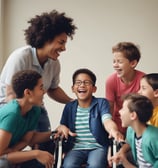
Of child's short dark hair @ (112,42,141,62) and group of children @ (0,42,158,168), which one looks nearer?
group of children @ (0,42,158,168)

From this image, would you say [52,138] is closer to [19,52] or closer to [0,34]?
[19,52]

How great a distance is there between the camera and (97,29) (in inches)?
136

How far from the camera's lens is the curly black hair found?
95.5 inches

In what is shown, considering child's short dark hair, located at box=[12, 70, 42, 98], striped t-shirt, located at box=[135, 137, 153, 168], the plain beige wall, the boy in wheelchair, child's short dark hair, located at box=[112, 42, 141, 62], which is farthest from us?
the plain beige wall

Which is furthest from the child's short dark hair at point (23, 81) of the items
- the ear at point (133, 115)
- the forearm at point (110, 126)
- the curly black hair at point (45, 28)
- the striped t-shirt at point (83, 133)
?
the ear at point (133, 115)

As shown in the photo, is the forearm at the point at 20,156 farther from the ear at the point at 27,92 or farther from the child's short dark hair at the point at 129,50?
the child's short dark hair at the point at 129,50

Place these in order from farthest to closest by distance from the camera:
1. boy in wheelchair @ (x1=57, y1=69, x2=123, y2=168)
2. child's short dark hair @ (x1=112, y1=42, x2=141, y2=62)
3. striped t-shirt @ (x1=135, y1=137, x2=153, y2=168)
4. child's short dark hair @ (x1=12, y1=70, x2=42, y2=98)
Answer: child's short dark hair @ (x1=112, y1=42, x2=141, y2=62)
boy in wheelchair @ (x1=57, y1=69, x2=123, y2=168)
child's short dark hair @ (x1=12, y1=70, x2=42, y2=98)
striped t-shirt @ (x1=135, y1=137, x2=153, y2=168)

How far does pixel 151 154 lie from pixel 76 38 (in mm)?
1703

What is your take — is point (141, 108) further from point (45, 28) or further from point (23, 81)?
point (45, 28)

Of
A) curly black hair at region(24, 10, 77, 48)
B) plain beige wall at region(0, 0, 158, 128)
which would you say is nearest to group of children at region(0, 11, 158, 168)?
curly black hair at region(24, 10, 77, 48)

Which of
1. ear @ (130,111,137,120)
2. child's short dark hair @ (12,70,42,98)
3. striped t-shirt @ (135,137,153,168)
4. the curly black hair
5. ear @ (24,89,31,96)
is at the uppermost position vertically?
the curly black hair

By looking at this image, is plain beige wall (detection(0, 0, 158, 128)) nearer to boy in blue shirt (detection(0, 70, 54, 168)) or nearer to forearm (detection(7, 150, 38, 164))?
boy in blue shirt (detection(0, 70, 54, 168))

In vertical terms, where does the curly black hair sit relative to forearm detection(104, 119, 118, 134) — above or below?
above

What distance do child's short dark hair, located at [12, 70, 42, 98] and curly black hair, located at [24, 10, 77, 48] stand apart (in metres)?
0.27
